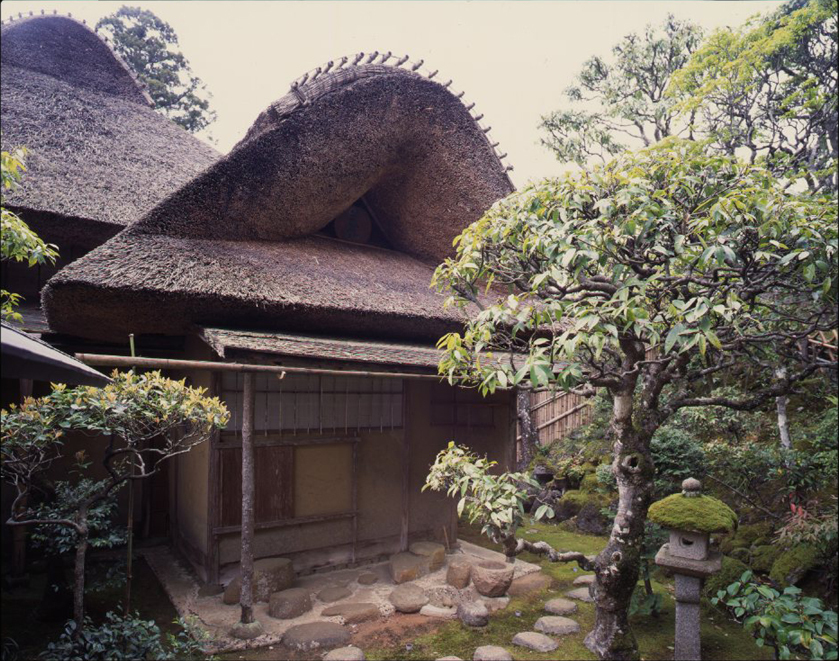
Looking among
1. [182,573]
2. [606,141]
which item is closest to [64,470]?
[182,573]

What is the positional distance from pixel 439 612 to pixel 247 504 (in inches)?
82.2

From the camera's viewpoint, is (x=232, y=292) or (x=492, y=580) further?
(x=492, y=580)

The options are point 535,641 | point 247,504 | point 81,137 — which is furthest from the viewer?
point 81,137

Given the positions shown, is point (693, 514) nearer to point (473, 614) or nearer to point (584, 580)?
point (473, 614)

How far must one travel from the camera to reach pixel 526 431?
10969 millimetres

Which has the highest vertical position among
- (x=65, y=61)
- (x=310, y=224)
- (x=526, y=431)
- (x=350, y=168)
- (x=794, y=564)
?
(x=65, y=61)

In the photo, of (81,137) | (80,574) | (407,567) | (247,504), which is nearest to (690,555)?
(407,567)

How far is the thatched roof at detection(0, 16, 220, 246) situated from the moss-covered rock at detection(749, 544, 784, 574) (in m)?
7.98

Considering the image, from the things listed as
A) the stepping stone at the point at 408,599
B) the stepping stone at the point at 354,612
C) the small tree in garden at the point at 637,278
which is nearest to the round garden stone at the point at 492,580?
the stepping stone at the point at 408,599

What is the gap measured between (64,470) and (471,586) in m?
5.04

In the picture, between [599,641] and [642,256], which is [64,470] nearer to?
[599,641]

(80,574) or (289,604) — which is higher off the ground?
(80,574)

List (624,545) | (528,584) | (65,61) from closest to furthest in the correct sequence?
(624,545) → (528,584) → (65,61)

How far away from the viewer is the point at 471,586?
5387mm
